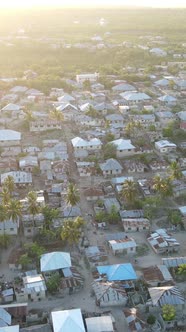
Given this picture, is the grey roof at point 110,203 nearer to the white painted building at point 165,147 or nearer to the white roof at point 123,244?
the white roof at point 123,244

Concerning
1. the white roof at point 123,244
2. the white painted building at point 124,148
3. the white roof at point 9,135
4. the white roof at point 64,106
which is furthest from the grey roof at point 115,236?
the white roof at point 64,106

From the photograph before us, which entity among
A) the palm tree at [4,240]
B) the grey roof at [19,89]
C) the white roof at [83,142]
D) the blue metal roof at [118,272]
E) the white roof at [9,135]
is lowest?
the blue metal roof at [118,272]

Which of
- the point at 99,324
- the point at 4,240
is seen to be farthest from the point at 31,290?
the point at 4,240

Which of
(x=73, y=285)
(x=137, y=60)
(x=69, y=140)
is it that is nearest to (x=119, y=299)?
(x=73, y=285)

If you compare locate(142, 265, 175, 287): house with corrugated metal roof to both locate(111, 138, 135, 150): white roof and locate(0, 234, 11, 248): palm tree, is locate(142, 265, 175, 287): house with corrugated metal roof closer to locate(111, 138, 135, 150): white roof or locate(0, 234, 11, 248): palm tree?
locate(0, 234, 11, 248): palm tree

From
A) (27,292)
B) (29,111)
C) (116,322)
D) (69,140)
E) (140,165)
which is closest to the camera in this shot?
(116,322)

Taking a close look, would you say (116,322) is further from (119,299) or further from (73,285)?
(73,285)

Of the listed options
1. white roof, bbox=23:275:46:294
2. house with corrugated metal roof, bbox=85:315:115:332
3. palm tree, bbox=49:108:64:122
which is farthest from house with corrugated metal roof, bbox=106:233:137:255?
palm tree, bbox=49:108:64:122
